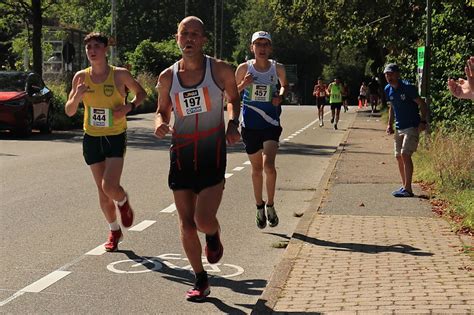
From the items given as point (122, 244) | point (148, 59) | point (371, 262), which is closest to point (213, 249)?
point (371, 262)

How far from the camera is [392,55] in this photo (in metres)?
27.2

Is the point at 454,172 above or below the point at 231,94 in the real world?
below

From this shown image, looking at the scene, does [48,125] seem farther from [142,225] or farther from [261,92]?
[261,92]

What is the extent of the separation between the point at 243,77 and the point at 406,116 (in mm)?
3455

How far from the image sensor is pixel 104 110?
25.4 feet

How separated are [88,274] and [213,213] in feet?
5.00

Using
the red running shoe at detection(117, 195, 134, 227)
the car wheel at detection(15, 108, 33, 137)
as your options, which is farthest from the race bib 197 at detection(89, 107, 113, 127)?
the car wheel at detection(15, 108, 33, 137)

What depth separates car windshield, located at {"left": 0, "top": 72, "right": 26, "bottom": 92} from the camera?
22967mm

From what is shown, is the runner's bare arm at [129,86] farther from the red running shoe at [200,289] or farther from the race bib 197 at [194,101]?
the red running shoe at [200,289]

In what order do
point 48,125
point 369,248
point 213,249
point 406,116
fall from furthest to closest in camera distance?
point 48,125 < point 406,116 < point 369,248 < point 213,249

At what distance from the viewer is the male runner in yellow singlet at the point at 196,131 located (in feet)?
19.6

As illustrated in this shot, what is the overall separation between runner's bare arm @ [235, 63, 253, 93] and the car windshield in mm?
15106

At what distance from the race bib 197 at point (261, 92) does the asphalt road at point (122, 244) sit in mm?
1453

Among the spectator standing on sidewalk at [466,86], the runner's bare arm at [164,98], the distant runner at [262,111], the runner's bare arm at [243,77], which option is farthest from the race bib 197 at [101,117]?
the spectator standing on sidewalk at [466,86]
